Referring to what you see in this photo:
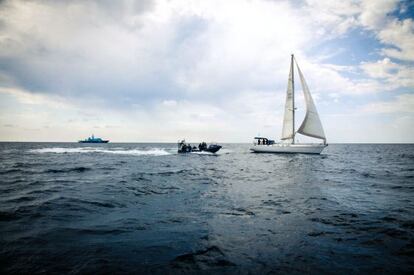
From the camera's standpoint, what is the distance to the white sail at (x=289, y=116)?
4469cm

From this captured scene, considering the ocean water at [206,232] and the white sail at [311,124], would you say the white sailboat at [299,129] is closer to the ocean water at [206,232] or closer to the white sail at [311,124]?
the white sail at [311,124]

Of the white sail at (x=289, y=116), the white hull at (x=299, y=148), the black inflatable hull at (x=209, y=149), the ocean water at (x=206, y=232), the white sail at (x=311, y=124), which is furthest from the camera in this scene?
the black inflatable hull at (x=209, y=149)

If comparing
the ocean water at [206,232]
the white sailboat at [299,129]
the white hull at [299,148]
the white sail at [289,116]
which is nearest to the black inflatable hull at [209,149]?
the white sailboat at [299,129]

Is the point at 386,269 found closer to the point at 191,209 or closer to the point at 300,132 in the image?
the point at 191,209

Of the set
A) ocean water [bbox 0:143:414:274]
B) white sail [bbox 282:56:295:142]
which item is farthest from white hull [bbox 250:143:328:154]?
ocean water [bbox 0:143:414:274]

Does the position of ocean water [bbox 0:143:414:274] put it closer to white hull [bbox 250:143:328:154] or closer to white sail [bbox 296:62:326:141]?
white sail [bbox 296:62:326:141]

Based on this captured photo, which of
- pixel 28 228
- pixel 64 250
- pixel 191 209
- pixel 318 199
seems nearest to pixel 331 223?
pixel 318 199

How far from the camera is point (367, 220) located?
764 centimetres

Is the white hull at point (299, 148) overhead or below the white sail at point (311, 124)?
below

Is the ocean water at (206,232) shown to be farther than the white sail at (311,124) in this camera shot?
No

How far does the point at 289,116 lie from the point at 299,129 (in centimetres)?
425

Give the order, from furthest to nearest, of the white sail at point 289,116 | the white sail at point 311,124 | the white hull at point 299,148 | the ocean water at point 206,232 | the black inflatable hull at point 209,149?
the black inflatable hull at point 209,149 → the white sail at point 289,116 → the white hull at point 299,148 → the white sail at point 311,124 → the ocean water at point 206,232

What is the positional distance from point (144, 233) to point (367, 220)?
732 cm

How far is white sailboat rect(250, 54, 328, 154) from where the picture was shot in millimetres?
41469
